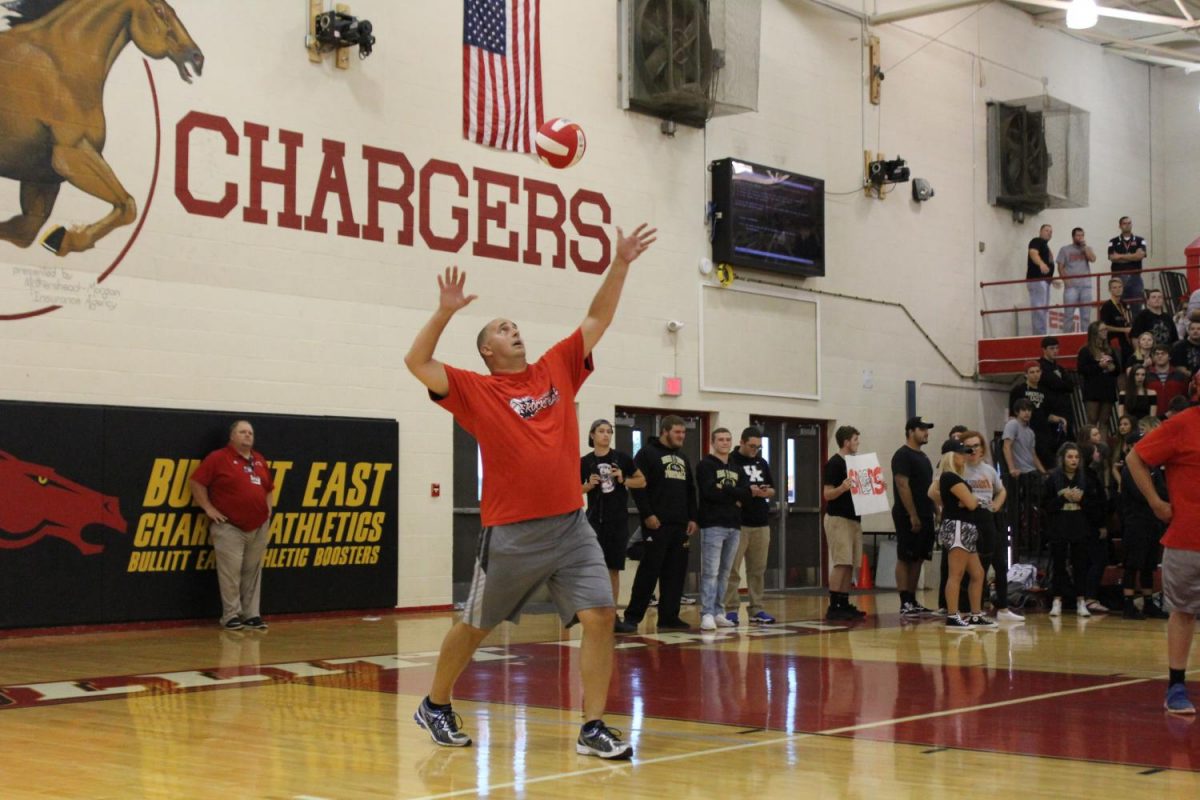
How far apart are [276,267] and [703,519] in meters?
4.86

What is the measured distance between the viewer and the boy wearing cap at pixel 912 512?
45.3 feet

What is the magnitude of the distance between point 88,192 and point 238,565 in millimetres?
3579

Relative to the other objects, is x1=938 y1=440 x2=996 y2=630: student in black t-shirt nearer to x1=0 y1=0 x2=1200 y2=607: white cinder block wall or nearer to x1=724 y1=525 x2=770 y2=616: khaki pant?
x1=724 y1=525 x2=770 y2=616: khaki pant

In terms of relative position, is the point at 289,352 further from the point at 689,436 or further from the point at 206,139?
the point at 689,436

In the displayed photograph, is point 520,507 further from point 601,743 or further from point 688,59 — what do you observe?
point 688,59

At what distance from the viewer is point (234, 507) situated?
41.9 feet

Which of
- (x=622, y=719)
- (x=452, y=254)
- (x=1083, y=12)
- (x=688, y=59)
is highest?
(x=1083, y=12)

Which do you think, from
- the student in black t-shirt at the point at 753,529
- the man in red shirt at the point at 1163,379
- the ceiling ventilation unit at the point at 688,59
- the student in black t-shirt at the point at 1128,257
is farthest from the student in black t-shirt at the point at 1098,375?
the student in black t-shirt at the point at 753,529

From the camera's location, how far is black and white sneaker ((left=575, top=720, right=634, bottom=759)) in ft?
19.3

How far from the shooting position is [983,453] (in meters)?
13.1

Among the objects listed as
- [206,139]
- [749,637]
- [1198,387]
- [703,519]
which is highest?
[206,139]

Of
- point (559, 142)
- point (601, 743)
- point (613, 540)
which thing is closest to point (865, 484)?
point (613, 540)

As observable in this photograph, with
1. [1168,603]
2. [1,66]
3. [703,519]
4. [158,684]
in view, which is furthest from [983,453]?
[1,66]

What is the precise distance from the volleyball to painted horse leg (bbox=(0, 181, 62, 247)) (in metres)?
5.45
